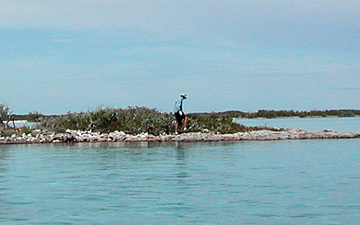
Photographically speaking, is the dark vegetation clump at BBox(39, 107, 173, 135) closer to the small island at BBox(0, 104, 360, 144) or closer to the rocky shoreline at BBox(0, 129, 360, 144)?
the small island at BBox(0, 104, 360, 144)

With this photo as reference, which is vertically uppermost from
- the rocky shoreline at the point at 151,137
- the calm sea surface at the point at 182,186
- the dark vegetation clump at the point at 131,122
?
the dark vegetation clump at the point at 131,122

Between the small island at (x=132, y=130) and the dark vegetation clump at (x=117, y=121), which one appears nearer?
the small island at (x=132, y=130)

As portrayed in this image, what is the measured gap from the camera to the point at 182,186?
1584 centimetres

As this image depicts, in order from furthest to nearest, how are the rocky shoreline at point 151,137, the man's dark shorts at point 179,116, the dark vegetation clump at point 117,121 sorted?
the dark vegetation clump at point 117,121, the man's dark shorts at point 179,116, the rocky shoreline at point 151,137

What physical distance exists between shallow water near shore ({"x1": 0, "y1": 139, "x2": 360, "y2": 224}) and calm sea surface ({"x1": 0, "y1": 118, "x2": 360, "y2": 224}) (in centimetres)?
2

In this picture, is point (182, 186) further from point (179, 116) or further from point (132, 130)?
point (132, 130)

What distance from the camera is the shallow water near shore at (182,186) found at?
12172 millimetres

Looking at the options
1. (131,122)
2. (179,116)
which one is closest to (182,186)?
(179,116)

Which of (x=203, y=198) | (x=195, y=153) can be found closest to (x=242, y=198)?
(x=203, y=198)

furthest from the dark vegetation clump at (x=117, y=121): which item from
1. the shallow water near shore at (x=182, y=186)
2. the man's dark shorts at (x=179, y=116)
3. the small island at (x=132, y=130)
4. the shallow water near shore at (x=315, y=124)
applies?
the shallow water near shore at (x=315, y=124)

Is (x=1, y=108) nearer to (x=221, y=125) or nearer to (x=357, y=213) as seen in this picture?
(x=221, y=125)

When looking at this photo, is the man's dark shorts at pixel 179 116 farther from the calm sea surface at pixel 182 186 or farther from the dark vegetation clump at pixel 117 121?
the calm sea surface at pixel 182 186

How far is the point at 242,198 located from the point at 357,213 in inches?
99.4

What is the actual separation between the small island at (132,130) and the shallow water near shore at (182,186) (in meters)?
5.57
